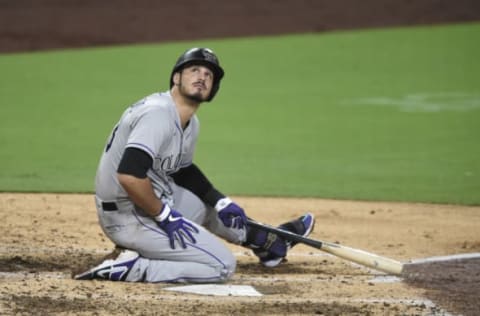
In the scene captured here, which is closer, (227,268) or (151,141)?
(151,141)

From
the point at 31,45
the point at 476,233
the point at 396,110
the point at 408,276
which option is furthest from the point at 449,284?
the point at 31,45

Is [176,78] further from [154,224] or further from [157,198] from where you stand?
[154,224]

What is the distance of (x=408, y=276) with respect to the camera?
21.4 ft

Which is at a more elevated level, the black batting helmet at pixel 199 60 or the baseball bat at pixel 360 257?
the black batting helmet at pixel 199 60

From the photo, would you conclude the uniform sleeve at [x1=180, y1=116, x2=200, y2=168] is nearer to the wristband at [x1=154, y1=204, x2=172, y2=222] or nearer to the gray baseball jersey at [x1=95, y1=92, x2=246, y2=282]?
the gray baseball jersey at [x1=95, y1=92, x2=246, y2=282]

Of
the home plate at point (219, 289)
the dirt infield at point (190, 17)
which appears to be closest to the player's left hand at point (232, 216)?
the home plate at point (219, 289)

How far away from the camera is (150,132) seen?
5941 millimetres

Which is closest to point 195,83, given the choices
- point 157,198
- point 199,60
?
point 199,60

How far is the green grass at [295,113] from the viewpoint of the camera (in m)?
10.1

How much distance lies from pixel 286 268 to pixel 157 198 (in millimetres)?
1198

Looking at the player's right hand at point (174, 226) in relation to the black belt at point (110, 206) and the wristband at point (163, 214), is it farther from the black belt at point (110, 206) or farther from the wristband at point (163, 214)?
the black belt at point (110, 206)

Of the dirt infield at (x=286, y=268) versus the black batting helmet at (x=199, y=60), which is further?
the black batting helmet at (x=199, y=60)

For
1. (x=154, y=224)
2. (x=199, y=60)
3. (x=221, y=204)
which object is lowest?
(x=154, y=224)

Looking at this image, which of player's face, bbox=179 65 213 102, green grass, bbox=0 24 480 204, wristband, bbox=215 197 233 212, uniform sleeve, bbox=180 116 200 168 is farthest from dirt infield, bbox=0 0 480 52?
player's face, bbox=179 65 213 102
